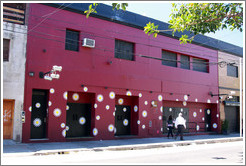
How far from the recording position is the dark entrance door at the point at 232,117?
24197mm

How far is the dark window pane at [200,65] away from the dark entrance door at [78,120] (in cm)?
1008

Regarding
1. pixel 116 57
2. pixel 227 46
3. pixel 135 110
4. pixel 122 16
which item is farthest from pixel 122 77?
pixel 227 46

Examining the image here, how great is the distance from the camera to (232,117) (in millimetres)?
24609

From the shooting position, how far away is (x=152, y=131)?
60.6ft

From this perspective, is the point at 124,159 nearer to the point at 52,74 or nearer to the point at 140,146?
the point at 140,146

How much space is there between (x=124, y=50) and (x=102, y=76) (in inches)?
102

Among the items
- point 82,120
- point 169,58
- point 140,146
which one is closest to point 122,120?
point 82,120

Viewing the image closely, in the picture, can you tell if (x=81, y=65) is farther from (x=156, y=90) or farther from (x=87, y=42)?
(x=156, y=90)

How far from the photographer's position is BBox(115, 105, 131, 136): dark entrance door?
697 inches

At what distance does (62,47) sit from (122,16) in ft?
15.8

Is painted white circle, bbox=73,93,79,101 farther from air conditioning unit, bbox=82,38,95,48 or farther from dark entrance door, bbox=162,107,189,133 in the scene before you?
dark entrance door, bbox=162,107,189,133

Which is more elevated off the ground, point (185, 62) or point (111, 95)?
point (185, 62)

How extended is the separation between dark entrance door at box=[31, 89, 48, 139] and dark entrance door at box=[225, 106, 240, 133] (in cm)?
1607

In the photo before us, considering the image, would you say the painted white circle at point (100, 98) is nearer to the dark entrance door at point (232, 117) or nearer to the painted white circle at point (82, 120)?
the painted white circle at point (82, 120)
